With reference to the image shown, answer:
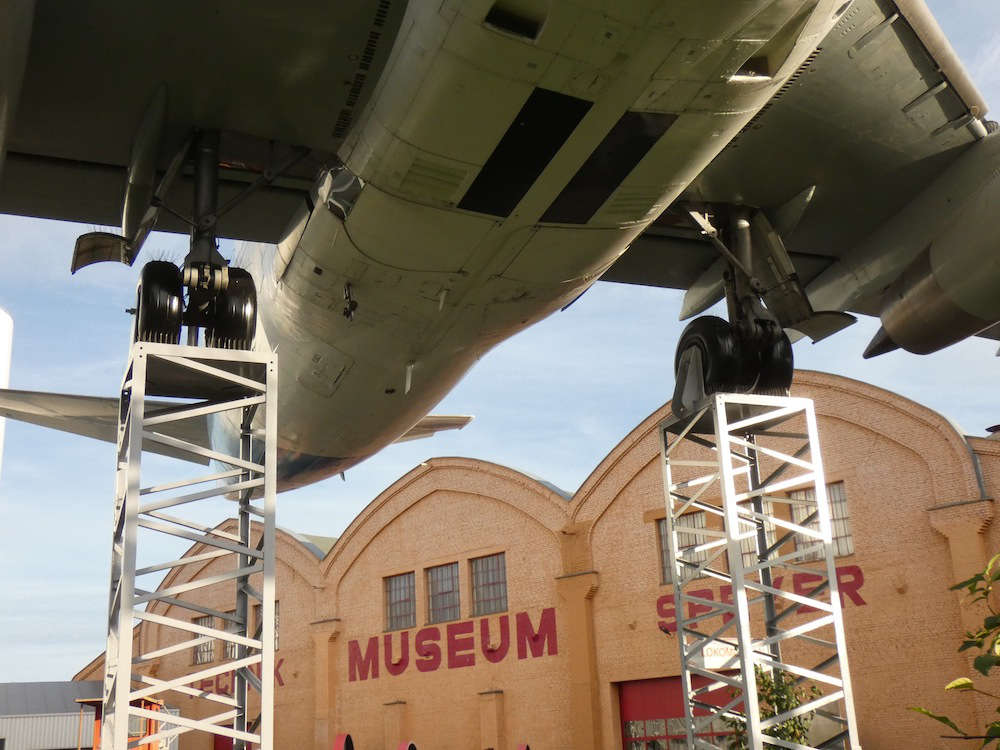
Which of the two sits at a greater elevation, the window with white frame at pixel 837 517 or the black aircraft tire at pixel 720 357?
the window with white frame at pixel 837 517

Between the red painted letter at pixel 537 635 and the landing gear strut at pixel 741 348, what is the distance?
62.3ft

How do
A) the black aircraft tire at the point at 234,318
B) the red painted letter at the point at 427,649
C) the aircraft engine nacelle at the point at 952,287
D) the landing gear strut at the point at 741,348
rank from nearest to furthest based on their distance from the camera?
the black aircraft tire at the point at 234,318 < the aircraft engine nacelle at the point at 952,287 < the landing gear strut at the point at 741,348 < the red painted letter at the point at 427,649

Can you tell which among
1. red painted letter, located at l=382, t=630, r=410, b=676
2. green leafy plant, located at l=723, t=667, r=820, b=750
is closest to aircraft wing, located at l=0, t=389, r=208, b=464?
green leafy plant, located at l=723, t=667, r=820, b=750

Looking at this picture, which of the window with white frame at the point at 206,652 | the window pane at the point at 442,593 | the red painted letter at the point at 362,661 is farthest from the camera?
the window with white frame at the point at 206,652

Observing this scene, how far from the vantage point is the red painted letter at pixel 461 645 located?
28938 mm

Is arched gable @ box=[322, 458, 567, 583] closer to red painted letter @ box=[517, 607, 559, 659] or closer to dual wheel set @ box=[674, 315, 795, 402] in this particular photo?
red painted letter @ box=[517, 607, 559, 659]

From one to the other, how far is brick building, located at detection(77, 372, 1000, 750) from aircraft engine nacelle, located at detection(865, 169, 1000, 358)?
45.2 ft

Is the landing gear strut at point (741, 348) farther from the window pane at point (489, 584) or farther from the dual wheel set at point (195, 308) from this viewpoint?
the window pane at point (489, 584)

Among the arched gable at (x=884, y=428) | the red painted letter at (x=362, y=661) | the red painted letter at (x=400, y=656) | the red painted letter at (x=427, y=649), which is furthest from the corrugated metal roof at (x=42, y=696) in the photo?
the arched gable at (x=884, y=428)

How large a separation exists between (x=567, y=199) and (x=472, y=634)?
24.2m

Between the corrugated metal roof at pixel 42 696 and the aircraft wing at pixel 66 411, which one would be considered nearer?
the aircraft wing at pixel 66 411

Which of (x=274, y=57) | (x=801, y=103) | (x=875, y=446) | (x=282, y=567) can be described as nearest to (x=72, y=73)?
(x=274, y=57)

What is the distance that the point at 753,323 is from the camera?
9055 millimetres

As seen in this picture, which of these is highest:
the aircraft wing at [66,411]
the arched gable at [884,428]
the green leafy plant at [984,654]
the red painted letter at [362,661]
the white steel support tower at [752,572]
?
the arched gable at [884,428]
